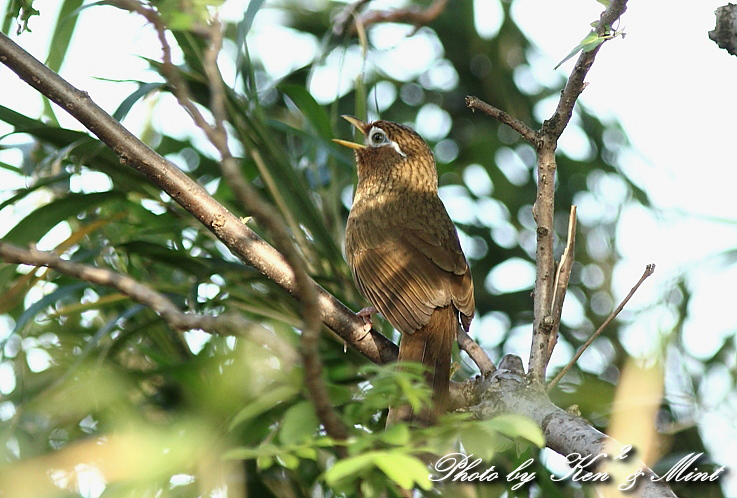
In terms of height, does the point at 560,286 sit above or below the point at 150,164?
below

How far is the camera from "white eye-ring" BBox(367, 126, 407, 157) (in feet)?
15.1

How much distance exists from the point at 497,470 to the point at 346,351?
78cm

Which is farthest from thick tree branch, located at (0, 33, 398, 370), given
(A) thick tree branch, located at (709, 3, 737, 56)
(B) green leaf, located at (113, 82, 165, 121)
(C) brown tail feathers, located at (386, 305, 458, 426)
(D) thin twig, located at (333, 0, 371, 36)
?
(D) thin twig, located at (333, 0, 371, 36)

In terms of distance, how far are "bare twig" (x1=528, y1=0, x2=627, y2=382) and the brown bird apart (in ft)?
1.38

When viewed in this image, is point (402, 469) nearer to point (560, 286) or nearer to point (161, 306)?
point (161, 306)

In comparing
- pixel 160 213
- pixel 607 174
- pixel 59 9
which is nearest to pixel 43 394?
pixel 160 213

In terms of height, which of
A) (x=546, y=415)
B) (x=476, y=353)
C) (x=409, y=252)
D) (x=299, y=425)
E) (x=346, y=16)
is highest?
(x=346, y=16)

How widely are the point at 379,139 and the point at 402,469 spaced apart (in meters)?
3.30

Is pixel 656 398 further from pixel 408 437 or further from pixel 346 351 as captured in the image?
pixel 408 437

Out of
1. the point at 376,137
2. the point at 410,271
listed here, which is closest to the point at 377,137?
the point at 376,137

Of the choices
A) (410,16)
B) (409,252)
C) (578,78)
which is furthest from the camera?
(410,16)

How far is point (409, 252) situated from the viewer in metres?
3.97

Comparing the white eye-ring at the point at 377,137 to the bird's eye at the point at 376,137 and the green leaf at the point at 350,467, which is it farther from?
the green leaf at the point at 350,467

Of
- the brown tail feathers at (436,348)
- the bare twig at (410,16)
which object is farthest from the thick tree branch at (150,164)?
the bare twig at (410,16)
